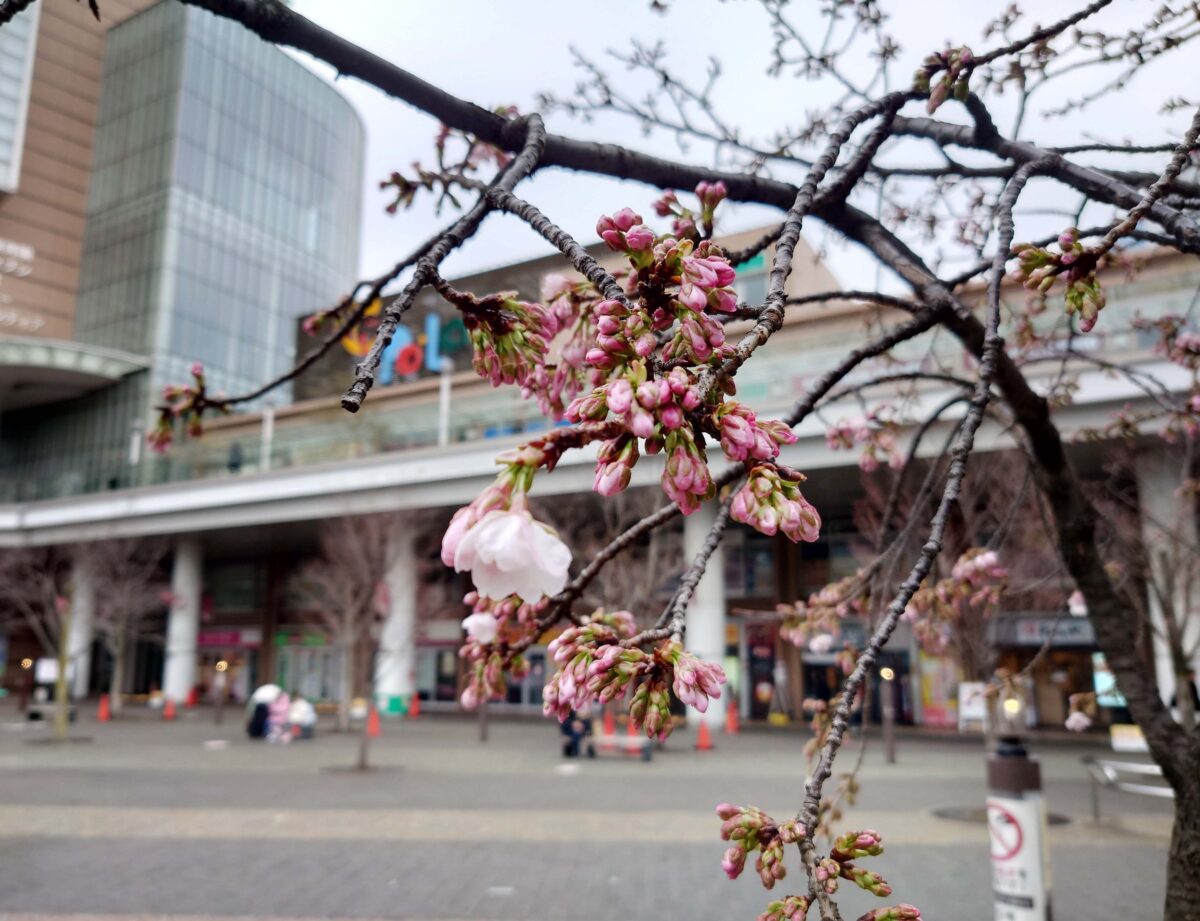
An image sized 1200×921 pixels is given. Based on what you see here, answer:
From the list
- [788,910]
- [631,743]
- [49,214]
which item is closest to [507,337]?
[788,910]

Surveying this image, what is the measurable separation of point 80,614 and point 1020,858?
38.8 meters

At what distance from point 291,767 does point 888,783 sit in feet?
33.8

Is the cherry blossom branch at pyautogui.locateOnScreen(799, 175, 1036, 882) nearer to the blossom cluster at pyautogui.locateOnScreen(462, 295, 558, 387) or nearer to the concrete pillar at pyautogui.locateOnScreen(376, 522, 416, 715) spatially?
the blossom cluster at pyautogui.locateOnScreen(462, 295, 558, 387)

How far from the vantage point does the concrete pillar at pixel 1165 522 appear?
13.3 metres

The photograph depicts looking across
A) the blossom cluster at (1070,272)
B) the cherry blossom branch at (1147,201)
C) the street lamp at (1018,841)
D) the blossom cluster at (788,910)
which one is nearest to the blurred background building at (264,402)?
the street lamp at (1018,841)

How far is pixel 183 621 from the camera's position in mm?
36281

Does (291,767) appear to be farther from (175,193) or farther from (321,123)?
(321,123)

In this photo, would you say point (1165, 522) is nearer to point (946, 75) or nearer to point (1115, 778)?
point (1115, 778)

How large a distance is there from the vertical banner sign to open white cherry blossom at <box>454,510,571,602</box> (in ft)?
22.0

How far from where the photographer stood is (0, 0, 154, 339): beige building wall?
3488 cm

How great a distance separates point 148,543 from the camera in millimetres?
35500

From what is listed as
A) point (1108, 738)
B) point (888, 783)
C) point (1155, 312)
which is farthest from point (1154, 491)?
point (1108, 738)

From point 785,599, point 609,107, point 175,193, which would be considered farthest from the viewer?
point 175,193

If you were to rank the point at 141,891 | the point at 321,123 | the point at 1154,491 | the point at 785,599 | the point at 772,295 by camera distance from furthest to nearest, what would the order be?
the point at 321,123, the point at 785,599, the point at 1154,491, the point at 141,891, the point at 772,295
